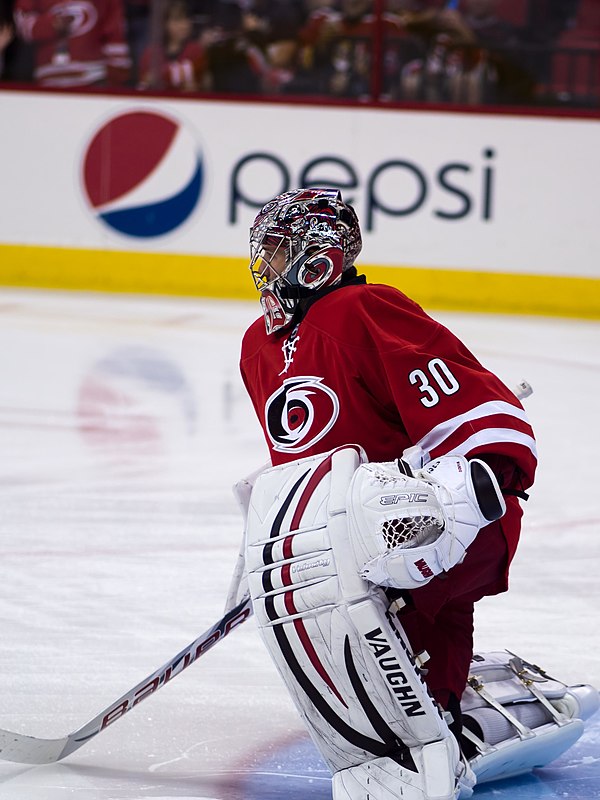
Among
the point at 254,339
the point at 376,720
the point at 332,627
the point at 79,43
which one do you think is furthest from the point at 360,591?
the point at 79,43

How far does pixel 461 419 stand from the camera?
182 centimetres

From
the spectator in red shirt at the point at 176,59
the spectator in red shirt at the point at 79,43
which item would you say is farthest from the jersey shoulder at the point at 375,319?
the spectator in red shirt at the point at 79,43

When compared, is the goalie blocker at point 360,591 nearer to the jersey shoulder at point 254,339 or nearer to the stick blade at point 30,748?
the jersey shoulder at point 254,339

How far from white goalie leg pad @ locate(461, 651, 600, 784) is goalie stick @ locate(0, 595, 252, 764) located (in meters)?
0.36

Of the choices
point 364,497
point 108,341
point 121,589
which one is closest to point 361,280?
point 364,497

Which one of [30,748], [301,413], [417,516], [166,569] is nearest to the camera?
[417,516]

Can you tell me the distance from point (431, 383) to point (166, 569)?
50.6 inches

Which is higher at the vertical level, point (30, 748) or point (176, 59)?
point (30, 748)

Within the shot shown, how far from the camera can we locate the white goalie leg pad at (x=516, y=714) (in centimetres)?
201

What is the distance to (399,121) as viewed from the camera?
7.12 m

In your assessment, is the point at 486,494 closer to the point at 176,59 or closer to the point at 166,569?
the point at 166,569

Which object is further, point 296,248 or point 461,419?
point 296,248

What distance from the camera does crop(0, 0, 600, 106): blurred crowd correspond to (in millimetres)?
7000

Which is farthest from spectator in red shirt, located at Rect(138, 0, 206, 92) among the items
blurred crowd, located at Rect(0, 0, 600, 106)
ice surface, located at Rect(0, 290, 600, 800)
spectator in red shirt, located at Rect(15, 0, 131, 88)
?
ice surface, located at Rect(0, 290, 600, 800)
